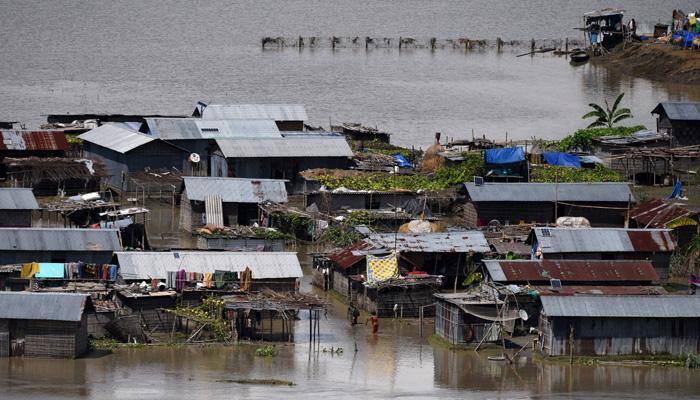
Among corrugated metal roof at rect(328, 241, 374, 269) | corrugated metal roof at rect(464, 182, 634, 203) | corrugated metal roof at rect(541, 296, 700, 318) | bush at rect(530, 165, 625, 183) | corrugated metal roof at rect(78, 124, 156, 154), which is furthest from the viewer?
corrugated metal roof at rect(78, 124, 156, 154)

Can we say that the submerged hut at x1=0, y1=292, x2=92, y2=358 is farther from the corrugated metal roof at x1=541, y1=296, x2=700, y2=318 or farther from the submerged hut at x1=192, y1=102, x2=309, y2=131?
the submerged hut at x1=192, y1=102, x2=309, y2=131

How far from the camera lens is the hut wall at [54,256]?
34188 mm

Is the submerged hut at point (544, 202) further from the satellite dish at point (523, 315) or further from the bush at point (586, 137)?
the satellite dish at point (523, 315)

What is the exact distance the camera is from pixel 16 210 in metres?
38.0

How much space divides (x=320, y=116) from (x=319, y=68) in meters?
18.5

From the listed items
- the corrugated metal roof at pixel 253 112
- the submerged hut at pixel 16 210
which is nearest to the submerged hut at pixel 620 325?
the submerged hut at pixel 16 210

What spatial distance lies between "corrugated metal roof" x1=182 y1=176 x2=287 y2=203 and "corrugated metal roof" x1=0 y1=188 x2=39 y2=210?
4.90 metres

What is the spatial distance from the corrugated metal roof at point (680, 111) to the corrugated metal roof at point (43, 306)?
27.1m

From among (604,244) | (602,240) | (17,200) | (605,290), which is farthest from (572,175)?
(17,200)

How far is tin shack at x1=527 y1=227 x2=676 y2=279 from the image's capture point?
36.7 m

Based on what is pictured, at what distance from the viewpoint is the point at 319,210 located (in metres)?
42.8

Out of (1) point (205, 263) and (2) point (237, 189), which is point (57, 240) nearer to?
(1) point (205, 263)

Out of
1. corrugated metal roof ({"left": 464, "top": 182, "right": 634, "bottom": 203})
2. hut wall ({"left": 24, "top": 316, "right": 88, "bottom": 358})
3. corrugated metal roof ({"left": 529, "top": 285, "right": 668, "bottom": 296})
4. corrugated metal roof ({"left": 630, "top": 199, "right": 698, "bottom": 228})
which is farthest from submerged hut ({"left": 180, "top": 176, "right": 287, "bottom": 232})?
hut wall ({"left": 24, "top": 316, "right": 88, "bottom": 358})

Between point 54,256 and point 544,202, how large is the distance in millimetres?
14961
